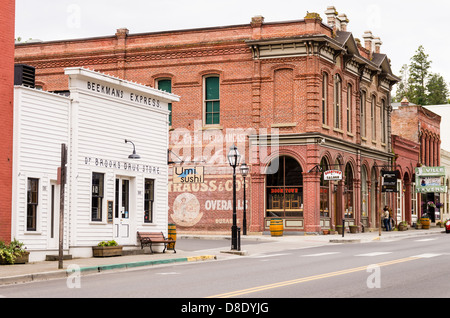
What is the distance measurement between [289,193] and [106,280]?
24.3 meters

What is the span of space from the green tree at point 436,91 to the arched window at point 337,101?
7256 centimetres

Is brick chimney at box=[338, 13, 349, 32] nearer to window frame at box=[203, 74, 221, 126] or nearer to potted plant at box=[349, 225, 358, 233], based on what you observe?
window frame at box=[203, 74, 221, 126]

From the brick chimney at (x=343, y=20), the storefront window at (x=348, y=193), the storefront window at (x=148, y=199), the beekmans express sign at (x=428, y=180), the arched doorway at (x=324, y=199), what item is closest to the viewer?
the storefront window at (x=148, y=199)

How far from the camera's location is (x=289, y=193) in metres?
40.1

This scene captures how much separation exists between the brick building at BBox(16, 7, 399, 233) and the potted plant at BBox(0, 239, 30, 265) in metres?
20.9

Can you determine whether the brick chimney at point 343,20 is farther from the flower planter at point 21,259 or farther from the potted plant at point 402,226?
the flower planter at point 21,259

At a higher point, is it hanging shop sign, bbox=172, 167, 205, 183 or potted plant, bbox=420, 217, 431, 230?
hanging shop sign, bbox=172, 167, 205, 183

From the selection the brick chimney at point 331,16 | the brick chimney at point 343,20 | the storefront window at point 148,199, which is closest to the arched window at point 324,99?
the brick chimney at point 331,16

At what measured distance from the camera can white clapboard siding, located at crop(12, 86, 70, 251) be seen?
21062 millimetres

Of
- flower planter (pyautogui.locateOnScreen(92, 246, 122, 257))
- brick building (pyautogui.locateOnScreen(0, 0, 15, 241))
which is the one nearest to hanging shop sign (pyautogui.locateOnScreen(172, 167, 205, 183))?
flower planter (pyautogui.locateOnScreen(92, 246, 122, 257))

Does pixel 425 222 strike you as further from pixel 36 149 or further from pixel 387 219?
pixel 36 149

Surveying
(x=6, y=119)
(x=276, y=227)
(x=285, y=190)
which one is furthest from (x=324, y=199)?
(x=6, y=119)

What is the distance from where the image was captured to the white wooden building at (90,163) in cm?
2150
